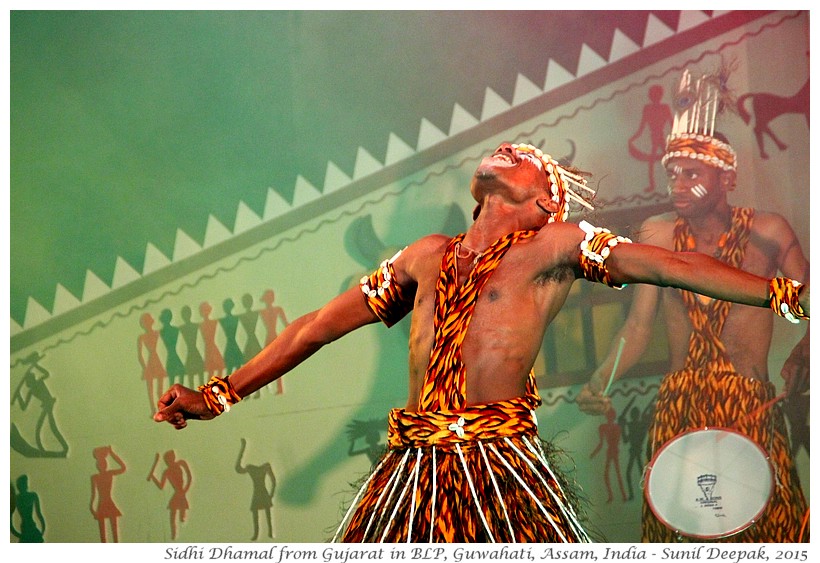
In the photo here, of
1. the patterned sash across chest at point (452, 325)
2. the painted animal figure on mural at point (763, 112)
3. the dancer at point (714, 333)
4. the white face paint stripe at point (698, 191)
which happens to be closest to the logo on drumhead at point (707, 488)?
→ the dancer at point (714, 333)

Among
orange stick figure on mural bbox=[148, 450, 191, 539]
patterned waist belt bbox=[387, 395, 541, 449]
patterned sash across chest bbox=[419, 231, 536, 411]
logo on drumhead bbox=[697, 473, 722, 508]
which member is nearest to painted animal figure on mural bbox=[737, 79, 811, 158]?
logo on drumhead bbox=[697, 473, 722, 508]

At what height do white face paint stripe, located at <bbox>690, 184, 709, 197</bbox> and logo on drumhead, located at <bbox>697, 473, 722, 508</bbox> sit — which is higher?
white face paint stripe, located at <bbox>690, 184, 709, 197</bbox>

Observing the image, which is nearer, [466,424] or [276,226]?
[466,424]

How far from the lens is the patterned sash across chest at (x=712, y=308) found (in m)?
5.08

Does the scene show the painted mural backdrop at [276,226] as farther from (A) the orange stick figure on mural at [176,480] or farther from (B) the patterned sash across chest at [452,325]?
Answer: (B) the patterned sash across chest at [452,325]

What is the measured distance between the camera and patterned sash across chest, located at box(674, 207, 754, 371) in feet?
16.7

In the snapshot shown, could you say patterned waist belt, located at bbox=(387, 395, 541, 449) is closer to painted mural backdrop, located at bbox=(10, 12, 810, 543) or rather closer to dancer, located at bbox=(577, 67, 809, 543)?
dancer, located at bbox=(577, 67, 809, 543)

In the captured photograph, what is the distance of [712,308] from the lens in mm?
5109

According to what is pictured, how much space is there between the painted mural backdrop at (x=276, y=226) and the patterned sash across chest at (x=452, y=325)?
214cm

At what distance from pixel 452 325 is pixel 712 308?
2169 mm

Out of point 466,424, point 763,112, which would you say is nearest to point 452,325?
point 466,424

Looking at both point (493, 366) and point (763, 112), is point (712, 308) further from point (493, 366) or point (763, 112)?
point (493, 366)

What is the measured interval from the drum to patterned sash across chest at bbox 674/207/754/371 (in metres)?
0.32

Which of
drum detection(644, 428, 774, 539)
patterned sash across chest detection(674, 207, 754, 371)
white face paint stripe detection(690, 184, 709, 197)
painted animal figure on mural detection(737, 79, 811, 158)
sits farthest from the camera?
painted animal figure on mural detection(737, 79, 811, 158)
